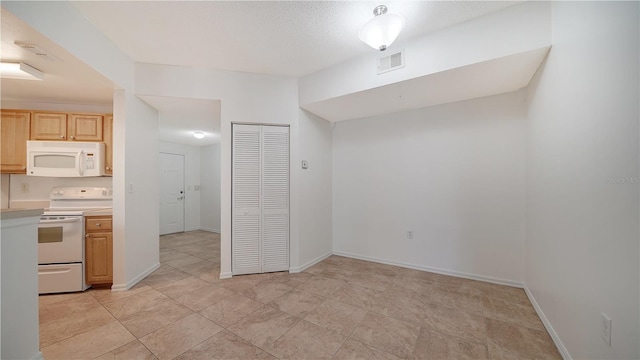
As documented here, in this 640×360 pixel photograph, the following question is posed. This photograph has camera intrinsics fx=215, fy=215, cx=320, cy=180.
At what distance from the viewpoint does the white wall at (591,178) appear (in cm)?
103

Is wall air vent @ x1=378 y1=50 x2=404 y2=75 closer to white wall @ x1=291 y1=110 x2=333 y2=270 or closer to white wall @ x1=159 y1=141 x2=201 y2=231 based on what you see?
white wall @ x1=291 y1=110 x2=333 y2=270

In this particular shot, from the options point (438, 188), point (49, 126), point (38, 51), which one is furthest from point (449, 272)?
point (49, 126)

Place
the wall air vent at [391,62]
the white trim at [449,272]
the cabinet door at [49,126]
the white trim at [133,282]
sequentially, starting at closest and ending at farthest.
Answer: the wall air vent at [391,62], the white trim at [133,282], the white trim at [449,272], the cabinet door at [49,126]

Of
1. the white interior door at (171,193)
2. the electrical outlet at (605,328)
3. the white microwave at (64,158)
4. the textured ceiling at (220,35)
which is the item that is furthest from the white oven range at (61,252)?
the electrical outlet at (605,328)

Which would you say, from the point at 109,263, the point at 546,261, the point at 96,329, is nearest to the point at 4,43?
the point at 109,263

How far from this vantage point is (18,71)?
6.78ft

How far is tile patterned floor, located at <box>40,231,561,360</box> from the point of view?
1.62m

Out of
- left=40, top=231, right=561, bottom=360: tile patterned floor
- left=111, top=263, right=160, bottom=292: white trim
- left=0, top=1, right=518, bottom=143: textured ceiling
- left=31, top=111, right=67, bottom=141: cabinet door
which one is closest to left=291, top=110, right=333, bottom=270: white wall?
left=40, top=231, right=561, bottom=360: tile patterned floor

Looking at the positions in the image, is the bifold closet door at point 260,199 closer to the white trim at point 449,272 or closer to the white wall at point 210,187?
the white trim at point 449,272

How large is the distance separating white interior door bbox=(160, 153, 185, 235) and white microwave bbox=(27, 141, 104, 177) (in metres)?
2.62

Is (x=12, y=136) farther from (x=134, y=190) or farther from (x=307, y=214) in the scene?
(x=307, y=214)

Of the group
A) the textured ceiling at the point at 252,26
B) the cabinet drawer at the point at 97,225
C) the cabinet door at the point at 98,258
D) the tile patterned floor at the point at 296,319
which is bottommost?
the tile patterned floor at the point at 296,319

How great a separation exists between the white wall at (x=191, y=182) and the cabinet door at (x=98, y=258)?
3.41 m

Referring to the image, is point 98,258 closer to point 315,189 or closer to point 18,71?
point 18,71
